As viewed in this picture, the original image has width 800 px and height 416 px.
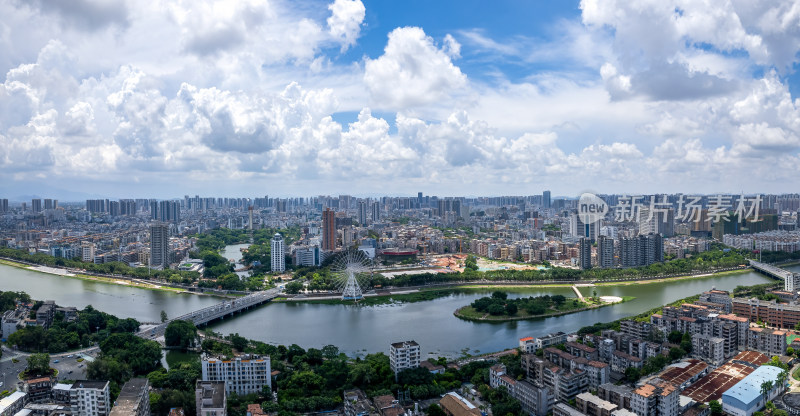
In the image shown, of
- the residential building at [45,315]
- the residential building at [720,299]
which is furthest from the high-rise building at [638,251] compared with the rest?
the residential building at [45,315]

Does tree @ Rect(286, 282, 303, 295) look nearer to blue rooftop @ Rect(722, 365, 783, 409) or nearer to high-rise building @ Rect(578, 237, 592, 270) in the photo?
high-rise building @ Rect(578, 237, 592, 270)

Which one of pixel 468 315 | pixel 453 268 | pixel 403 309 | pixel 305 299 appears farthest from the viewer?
pixel 453 268

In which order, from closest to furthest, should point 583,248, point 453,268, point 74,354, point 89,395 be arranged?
point 89,395, point 74,354, point 583,248, point 453,268

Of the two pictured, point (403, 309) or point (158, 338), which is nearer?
point (158, 338)

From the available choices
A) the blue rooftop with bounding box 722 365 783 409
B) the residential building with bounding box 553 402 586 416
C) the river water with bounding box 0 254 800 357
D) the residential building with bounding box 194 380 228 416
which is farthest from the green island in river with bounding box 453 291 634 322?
the residential building with bounding box 194 380 228 416

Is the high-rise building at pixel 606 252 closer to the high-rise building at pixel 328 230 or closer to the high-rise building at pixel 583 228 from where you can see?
the high-rise building at pixel 583 228

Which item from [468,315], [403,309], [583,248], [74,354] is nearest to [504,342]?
[468,315]

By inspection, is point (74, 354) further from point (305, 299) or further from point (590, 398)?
point (590, 398)
